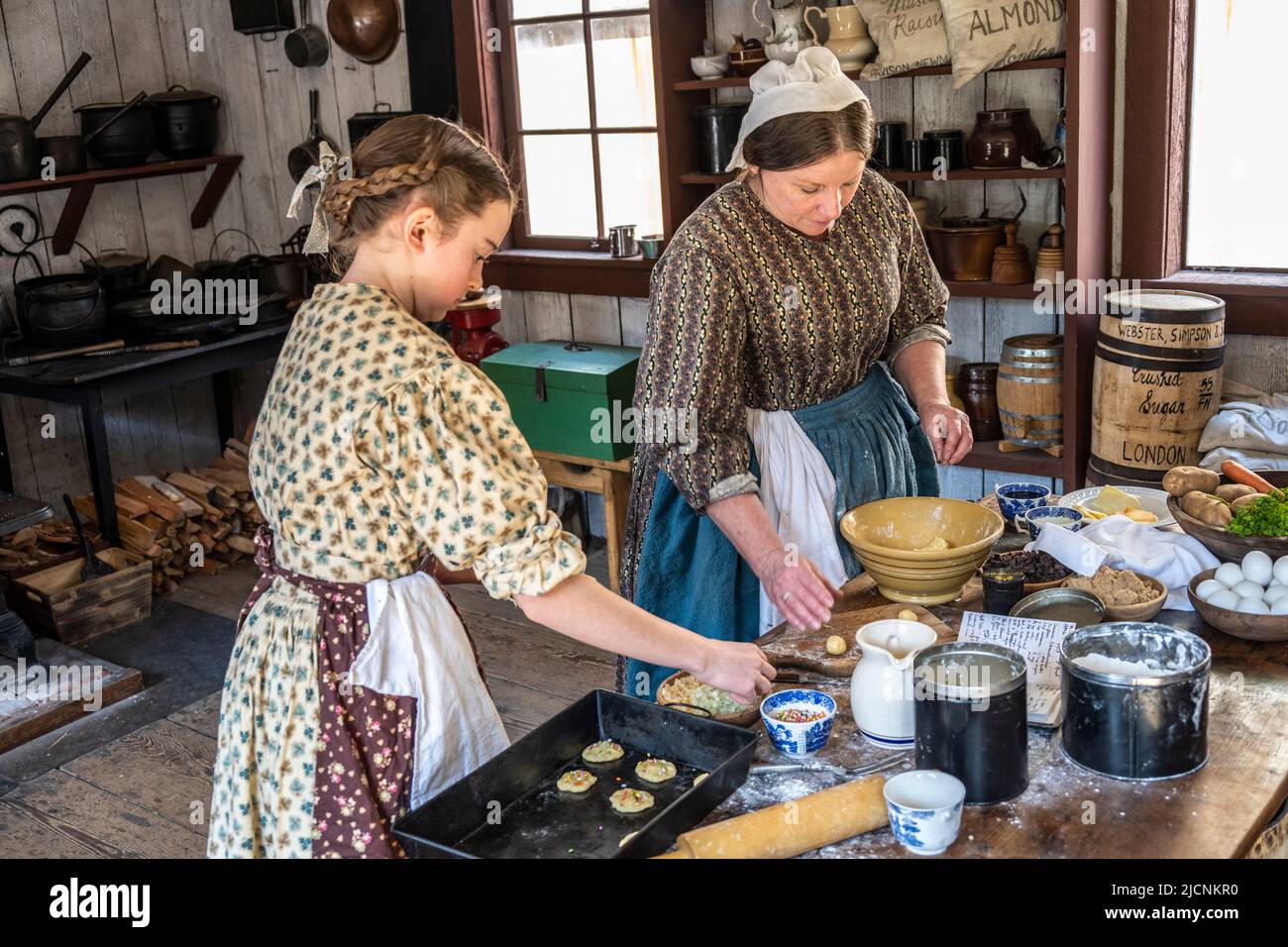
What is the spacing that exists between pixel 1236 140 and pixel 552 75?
2.46m

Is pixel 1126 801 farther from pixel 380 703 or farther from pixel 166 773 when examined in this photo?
pixel 166 773

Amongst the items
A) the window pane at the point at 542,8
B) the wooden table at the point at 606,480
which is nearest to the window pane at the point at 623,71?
the window pane at the point at 542,8

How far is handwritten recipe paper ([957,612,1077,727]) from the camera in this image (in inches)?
73.8

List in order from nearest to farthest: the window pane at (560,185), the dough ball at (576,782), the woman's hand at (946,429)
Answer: the dough ball at (576,782) < the woman's hand at (946,429) < the window pane at (560,185)

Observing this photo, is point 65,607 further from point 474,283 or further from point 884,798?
point 884,798

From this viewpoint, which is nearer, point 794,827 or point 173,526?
point 794,827

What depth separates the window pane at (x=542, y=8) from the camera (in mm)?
4930

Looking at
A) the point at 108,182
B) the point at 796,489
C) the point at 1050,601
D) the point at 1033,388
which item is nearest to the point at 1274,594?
the point at 1050,601

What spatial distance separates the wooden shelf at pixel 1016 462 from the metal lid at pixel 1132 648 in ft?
7.11

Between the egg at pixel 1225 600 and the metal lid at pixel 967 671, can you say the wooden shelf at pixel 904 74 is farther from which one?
the metal lid at pixel 967 671

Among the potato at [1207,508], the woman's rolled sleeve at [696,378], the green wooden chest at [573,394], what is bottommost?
the green wooden chest at [573,394]

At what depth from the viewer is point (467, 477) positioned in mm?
1661

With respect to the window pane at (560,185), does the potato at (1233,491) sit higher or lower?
lower

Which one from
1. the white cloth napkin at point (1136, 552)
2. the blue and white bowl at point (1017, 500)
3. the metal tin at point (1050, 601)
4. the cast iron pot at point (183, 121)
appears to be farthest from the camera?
the cast iron pot at point (183, 121)
